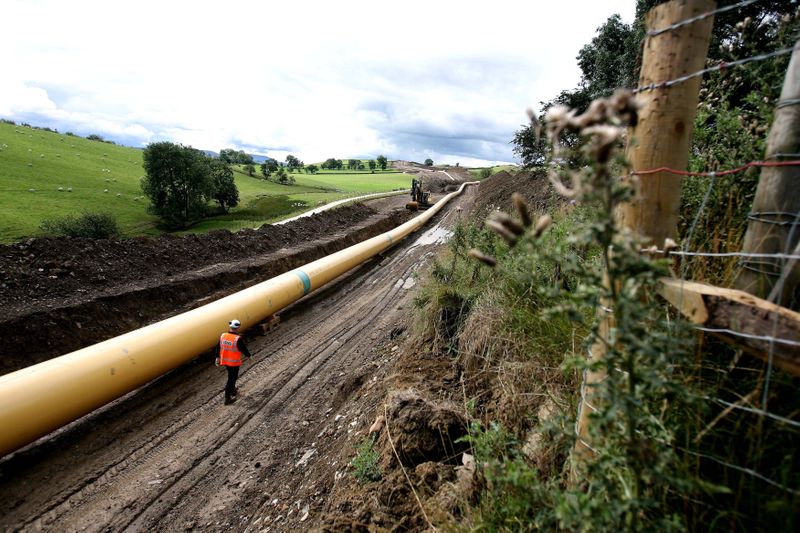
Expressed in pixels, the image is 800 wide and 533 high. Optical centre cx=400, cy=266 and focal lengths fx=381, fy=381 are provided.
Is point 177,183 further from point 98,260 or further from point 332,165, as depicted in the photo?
point 332,165

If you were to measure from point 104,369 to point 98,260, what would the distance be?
7.08 m

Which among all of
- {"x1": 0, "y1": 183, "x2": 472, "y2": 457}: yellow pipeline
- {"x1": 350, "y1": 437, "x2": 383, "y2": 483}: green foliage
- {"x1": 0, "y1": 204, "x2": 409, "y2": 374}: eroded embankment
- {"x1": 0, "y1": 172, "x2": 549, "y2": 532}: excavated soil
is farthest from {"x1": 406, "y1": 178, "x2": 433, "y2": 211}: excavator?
{"x1": 350, "y1": 437, "x2": 383, "y2": 483}: green foliage

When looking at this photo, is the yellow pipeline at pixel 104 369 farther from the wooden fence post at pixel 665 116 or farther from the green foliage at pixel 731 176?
the green foliage at pixel 731 176

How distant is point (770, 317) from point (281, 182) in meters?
80.0

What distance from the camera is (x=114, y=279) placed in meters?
10.5

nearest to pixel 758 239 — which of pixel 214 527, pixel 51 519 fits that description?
pixel 214 527

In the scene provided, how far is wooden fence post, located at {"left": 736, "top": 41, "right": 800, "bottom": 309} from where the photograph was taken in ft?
6.02

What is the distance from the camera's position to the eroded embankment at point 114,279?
7.71 metres

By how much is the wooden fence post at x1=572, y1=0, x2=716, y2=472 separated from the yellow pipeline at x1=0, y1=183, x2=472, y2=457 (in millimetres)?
6320

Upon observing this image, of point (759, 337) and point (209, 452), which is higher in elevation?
point (759, 337)

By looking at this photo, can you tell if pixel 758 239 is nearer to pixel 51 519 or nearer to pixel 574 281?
pixel 574 281

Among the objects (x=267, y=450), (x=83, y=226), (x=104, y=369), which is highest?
(x=104, y=369)

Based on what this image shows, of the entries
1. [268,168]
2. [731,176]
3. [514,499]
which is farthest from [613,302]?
[268,168]

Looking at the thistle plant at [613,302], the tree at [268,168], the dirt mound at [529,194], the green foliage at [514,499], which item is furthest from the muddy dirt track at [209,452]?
the tree at [268,168]
